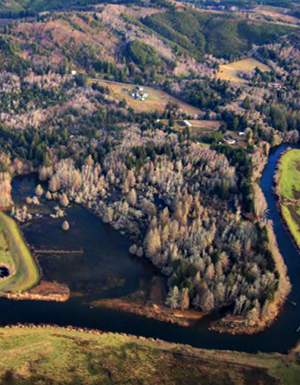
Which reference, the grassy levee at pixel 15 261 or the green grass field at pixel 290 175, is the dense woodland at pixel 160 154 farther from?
the grassy levee at pixel 15 261

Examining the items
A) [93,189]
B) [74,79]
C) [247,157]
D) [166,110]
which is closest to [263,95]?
[166,110]

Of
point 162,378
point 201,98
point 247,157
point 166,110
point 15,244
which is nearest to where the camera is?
point 162,378

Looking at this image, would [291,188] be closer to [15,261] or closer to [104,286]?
[104,286]

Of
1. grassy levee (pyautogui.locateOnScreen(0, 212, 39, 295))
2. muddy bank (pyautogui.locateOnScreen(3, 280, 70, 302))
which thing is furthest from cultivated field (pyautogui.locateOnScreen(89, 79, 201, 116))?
muddy bank (pyautogui.locateOnScreen(3, 280, 70, 302))

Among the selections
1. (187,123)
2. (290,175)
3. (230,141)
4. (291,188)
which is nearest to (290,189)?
(291,188)

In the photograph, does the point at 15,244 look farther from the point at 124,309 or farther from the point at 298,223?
the point at 298,223

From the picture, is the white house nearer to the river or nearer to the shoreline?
the shoreline

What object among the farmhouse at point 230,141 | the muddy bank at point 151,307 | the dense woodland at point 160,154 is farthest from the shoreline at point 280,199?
the muddy bank at point 151,307
